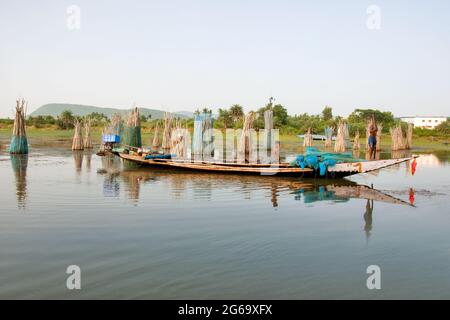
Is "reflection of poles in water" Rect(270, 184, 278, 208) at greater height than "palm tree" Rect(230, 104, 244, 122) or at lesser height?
lesser

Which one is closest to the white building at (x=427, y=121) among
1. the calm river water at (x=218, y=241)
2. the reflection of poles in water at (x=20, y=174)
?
the reflection of poles in water at (x=20, y=174)

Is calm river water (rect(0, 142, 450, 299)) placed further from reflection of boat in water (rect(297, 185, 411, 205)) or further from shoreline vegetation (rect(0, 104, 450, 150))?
shoreline vegetation (rect(0, 104, 450, 150))

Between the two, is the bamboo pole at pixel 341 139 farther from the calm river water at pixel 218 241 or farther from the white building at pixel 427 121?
the white building at pixel 427 121

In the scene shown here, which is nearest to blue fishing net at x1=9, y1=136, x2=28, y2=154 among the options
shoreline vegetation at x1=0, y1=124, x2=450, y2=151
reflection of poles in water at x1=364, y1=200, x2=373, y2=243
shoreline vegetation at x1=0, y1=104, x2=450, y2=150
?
reflection of poles in water at x1=364, y1=200, x2=373, y2=243

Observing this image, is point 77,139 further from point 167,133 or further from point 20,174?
point 20,174

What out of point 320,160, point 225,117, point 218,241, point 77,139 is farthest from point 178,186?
A: point 225,117

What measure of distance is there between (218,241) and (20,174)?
11746 millimetres

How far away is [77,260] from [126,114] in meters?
23.7

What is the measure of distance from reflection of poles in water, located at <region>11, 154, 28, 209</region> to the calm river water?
8cm

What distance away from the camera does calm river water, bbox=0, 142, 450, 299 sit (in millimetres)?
5762

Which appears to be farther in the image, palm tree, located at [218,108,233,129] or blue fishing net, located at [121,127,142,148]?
palm tree, located at [218,108,233,129]

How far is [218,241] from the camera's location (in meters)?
7.77
